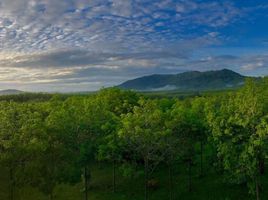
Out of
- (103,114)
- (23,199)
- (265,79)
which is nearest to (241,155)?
(265,79)

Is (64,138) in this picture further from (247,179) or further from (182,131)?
(247,179)

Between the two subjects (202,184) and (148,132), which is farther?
(202,184)

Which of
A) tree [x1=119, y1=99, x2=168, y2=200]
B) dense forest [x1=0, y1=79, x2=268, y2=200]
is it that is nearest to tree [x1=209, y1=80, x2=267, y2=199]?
dense forest [x1=0, y1=79, x2=268, y2=200]

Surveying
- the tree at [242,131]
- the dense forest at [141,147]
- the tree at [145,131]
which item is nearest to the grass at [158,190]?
the dense forest at [141,147]

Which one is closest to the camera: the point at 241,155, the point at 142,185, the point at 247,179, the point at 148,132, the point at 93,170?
the point at 241,155

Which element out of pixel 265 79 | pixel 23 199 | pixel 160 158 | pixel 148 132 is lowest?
pixel 23 199

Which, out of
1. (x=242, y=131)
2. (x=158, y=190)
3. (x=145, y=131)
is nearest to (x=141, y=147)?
(x=145, y=131)

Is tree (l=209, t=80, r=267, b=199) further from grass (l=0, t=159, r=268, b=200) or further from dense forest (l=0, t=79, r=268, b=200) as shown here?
grass (l=0, t=159, r=268, b=200)
